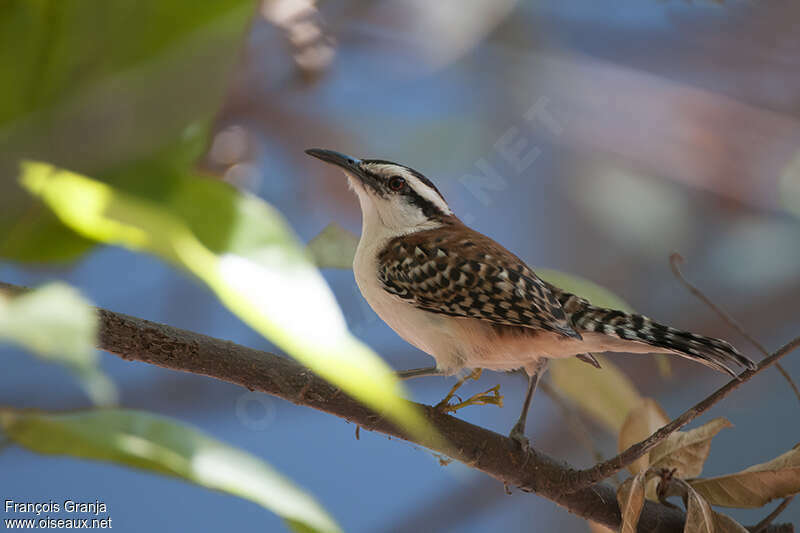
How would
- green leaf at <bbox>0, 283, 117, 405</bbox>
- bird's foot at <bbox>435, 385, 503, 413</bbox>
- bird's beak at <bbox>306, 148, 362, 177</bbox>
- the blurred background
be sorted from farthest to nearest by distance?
the blurred background → bird's beak at <bbox>306, 148, 362, 177</bbox> → bird's foot at <bbox>435, 385, 503, 413</bbox> → green leaf at <bbox>0, 283, 117, 405</bbox>

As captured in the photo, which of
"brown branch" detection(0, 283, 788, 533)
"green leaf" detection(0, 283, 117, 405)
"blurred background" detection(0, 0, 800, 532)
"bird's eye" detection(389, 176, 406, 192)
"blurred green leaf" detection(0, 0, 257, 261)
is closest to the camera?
"green leaf" detection(0, 283, 117, 405)

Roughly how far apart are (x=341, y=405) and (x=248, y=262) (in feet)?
0.82

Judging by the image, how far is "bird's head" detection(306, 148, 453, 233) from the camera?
938 millimetres

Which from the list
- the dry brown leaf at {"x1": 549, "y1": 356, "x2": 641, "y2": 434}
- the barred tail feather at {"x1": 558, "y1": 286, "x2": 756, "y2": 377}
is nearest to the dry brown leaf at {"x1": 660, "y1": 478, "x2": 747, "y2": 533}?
the barred tail feather at {"x1": 558, "y1": 286, "x2": 756, "y2": 377}

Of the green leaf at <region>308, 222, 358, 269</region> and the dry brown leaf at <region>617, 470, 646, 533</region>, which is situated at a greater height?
the dry brown leaf at <region>617, 470, 646, 533</region>

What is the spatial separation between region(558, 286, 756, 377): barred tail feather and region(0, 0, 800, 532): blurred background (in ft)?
1.92

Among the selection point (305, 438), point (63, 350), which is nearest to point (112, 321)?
point (63, 350)

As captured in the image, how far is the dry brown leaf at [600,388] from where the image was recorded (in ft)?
2.85

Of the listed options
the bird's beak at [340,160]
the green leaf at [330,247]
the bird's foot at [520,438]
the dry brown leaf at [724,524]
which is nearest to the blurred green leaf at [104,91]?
the green leaf at [330,247]

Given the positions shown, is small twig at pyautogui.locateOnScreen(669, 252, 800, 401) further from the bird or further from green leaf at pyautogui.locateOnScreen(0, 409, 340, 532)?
green leaf at pyautogui.locateOnScreen(0, 409, 340, 532)

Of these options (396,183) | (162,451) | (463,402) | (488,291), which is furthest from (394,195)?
(162,451)

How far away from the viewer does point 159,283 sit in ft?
4.99

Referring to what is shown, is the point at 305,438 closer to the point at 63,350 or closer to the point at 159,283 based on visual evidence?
the point at 159,283

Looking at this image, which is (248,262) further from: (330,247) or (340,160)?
(340,160)
